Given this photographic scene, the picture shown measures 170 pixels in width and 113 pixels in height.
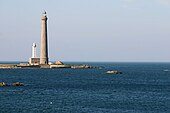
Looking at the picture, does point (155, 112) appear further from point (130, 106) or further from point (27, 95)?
point (27, 95)

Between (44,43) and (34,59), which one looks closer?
(44,43)

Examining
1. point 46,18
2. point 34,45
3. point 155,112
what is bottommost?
point 155,112

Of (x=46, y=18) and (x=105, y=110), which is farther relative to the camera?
(x=46, y=18)

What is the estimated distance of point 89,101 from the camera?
6694 centimetres

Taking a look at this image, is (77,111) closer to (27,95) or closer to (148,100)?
(148,100)

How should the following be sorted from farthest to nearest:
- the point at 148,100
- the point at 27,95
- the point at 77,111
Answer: the point at 27,95 < the point at 148,100 < the point at 77,111

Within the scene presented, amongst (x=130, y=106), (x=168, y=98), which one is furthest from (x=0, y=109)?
(x=168, y=98)

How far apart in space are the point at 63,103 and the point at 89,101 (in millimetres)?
4671

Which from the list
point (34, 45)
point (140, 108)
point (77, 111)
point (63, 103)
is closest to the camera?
point (77, 111)

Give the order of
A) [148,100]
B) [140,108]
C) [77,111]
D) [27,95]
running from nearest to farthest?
[77,111] < [140,108] < [148,100] < [27,95]

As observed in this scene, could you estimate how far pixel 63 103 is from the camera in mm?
64375

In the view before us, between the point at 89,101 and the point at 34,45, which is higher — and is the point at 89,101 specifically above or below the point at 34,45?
below

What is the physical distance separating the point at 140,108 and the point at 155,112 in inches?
145

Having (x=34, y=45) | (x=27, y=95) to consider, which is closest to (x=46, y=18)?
(x=34, y=45)
